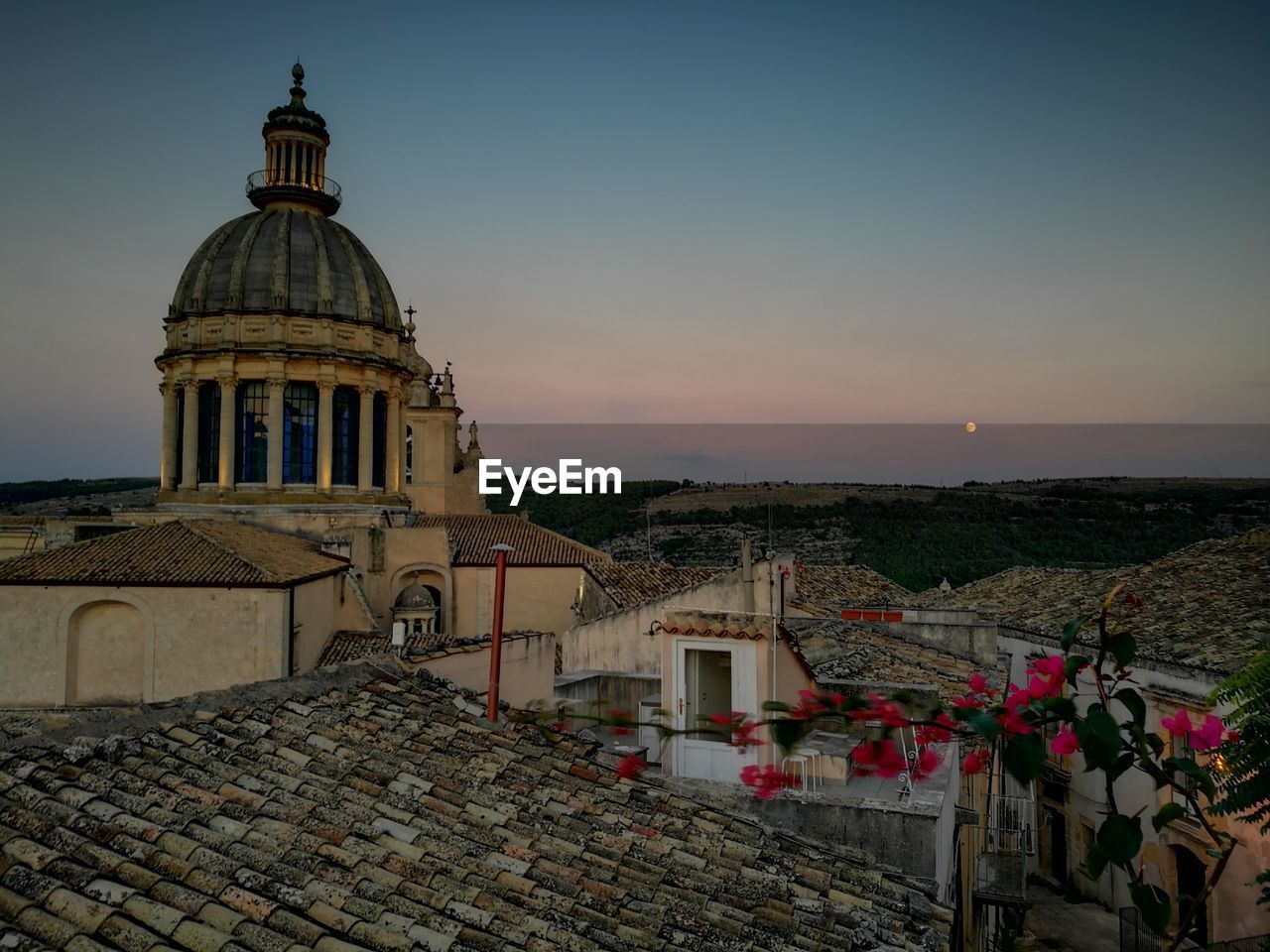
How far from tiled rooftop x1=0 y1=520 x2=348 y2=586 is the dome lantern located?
1596cm

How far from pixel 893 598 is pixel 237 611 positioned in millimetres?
19307

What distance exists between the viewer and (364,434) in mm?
31484

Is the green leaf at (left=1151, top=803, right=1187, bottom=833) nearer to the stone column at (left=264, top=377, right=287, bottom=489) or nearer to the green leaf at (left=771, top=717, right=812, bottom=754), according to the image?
the green leaf at (left=771, top=717, right=812, bottom=754)

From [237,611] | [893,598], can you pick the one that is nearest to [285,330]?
[237,611]

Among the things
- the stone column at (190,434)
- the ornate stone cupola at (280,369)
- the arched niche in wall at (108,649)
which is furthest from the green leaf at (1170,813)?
the stone column at (190,434)

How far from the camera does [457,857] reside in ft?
15.4

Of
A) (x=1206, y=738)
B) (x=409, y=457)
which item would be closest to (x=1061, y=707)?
(x=1206, y=738)

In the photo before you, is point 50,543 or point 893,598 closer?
point 50,543

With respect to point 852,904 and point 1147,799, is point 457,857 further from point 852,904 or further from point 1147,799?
point 1147,799

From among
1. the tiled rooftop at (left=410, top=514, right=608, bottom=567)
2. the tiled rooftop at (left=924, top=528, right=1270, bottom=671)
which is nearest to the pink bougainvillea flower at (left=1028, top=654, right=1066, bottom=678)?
the tiled rooftop at (left=924, top=528, right=1270, bottom=671)

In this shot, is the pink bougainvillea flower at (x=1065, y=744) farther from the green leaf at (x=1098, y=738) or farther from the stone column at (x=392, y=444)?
the stone column at (x=392, y=444)

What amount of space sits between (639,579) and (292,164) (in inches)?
834

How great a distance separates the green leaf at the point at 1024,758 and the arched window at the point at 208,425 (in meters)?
32.0

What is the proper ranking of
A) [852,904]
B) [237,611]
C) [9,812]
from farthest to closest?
[237,611] → [852,904] → [9,812]
